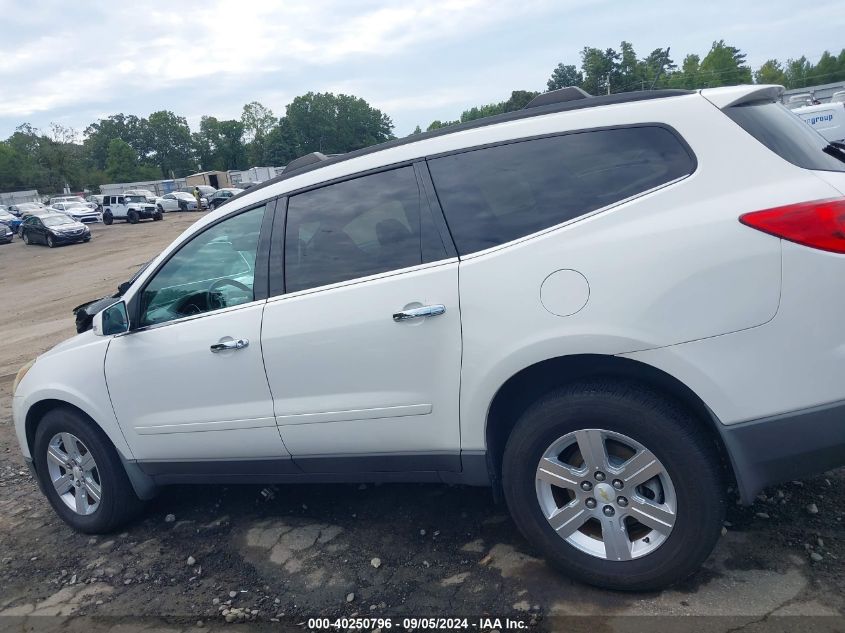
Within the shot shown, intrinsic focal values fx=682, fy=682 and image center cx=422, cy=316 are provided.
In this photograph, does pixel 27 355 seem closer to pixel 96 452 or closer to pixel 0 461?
pixel 0 461

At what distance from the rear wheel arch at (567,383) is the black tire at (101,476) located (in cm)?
228

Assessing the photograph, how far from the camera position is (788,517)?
3.17 m

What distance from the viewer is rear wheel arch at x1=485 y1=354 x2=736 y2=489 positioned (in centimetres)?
256

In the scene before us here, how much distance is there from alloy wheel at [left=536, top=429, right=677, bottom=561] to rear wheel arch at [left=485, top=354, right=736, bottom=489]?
8.8 inches

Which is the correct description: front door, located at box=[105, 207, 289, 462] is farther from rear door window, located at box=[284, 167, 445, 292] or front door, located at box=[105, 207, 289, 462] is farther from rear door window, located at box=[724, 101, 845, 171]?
rear door window, located at box=[724, 101, 845, 171]

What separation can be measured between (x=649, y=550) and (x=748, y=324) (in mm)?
974

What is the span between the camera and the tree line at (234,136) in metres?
93.4

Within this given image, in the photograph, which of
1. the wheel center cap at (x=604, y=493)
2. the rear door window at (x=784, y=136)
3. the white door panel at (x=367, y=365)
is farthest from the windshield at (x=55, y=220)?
the rear door window at (x=784, y=136)

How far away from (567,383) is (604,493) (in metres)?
0.46

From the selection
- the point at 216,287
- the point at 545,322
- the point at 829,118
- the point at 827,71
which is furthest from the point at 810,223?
the point at 827,71

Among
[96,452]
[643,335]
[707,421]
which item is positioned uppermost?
[643,335]

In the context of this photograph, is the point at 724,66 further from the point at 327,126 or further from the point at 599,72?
the point at 327,126

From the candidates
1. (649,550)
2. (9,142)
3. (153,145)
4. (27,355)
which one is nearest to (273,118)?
(153,145)

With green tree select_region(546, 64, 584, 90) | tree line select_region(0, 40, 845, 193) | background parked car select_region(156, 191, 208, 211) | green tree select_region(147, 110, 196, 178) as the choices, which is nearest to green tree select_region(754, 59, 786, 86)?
tree line select_region(0, 40, 845, 193)
